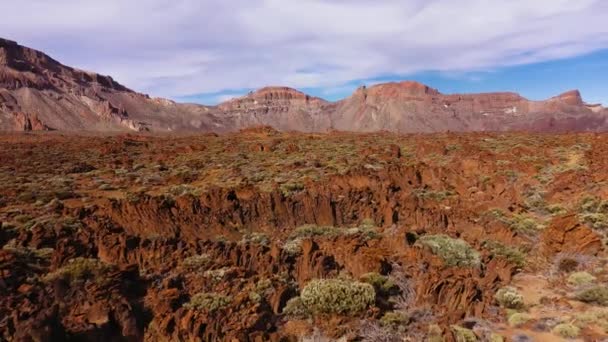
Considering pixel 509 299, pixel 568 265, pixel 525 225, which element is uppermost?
pixel 525 225

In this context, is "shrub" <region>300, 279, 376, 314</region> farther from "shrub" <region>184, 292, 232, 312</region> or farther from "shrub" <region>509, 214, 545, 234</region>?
"shrub" <region>509, 214, 545, 234</region>

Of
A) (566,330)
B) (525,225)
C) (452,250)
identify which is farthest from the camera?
(525,225)

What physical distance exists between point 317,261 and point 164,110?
175386mm

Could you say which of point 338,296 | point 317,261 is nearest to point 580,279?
point 338,296

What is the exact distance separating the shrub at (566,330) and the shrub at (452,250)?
9.57 ft

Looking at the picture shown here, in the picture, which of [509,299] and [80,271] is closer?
[509,299]

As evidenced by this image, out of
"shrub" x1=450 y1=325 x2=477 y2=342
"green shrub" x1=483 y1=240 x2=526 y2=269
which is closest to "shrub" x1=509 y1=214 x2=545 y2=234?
"green shrub" x1=483 y1=240 x2=526 y2=269

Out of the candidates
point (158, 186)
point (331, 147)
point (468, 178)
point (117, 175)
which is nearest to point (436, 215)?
point (468, 178)

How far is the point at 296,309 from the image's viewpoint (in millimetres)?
8750

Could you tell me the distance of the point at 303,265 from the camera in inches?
414

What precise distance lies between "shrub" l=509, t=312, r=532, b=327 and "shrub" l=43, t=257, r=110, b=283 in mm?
8047

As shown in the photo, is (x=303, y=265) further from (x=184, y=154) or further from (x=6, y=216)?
(x=184, y=154)

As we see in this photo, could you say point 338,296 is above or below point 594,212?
below

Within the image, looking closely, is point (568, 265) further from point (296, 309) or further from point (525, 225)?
point (296, 309)
